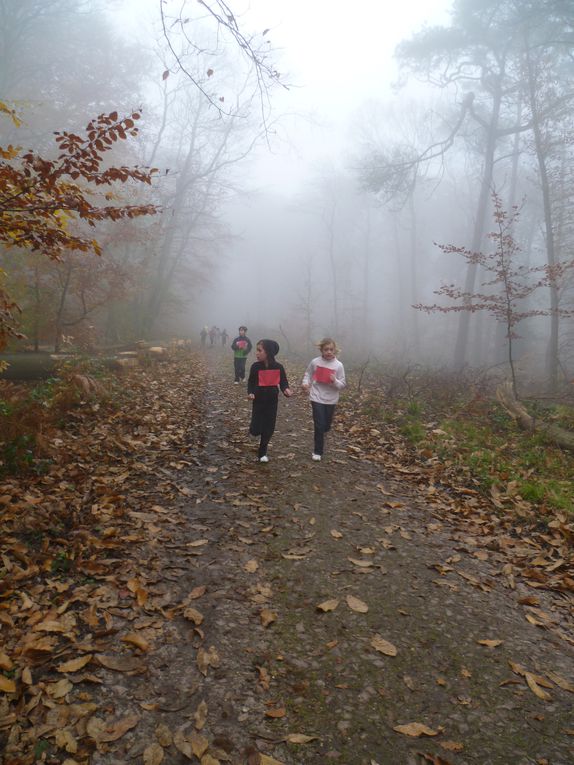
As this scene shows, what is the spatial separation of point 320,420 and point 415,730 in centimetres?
444

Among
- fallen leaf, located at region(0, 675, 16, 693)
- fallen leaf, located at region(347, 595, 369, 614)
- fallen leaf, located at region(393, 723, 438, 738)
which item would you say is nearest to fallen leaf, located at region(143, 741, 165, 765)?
fallen leaf, located at region(0, 675, 16, 693)

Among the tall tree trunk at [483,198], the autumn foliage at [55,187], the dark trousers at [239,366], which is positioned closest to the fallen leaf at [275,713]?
the autumn foliage at [55,187]

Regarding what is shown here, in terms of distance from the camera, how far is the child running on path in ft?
21.4

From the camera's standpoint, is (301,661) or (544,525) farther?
(544,525)

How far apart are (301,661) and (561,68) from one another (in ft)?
68.2

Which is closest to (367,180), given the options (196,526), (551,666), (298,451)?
(298,451)

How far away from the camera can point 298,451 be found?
701cm

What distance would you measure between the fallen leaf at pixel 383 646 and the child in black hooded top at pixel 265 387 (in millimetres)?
3521

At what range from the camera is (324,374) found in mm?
6523

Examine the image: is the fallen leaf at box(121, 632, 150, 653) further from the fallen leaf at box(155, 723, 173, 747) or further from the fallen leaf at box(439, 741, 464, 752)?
the fallen leaf at box(439, 741, 464, 752)

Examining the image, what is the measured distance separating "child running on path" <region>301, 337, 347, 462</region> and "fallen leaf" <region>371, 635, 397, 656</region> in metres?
3.60

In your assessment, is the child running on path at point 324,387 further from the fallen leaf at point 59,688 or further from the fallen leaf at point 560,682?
the fallen leaf at point 59,688

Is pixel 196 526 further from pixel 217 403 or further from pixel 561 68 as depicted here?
pixel 561 68

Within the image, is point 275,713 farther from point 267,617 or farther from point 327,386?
point 327,386
